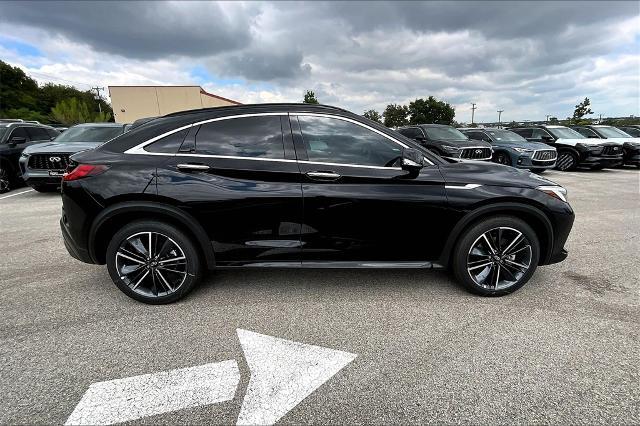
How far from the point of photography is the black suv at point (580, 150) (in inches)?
509

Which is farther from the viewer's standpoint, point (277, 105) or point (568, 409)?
point (277, 105)

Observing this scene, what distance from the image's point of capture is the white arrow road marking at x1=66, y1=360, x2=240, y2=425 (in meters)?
1.93

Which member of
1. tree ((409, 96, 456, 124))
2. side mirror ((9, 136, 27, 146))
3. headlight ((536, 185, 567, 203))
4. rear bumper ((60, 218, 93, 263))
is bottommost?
rear bumper ((60, 218, 93, 263))

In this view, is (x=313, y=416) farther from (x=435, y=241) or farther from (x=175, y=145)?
(x=175, y=145)

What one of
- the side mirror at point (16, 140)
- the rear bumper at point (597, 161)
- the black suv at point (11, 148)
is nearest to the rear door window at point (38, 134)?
the black suv at point (11, 148)

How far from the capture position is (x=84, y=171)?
2955 mm

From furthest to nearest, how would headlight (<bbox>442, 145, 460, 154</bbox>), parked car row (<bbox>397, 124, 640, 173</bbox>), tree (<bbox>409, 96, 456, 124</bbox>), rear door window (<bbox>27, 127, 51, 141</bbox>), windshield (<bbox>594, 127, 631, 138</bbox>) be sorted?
tree (<bbox>409, 96, 456, 124</bbox>), windshield (<bbox>594, 127, 631, 138</bbox>), parked car row (<bbox>397, 124, 640, 173</bbox>), headlight (<bbox>442, 145, 460, 154</bbox>), rear door window (<bbox>27, 127, 51, 141</bbox>)

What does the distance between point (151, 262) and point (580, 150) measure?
15.3 meters

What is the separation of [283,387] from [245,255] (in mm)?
1249

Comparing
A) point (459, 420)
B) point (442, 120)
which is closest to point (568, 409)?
point (459, 420)

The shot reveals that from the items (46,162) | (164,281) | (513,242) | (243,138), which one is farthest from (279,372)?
(46,162)

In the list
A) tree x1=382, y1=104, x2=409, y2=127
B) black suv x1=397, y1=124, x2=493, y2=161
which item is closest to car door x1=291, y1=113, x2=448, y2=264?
black suv x1=397, y1=124, x2=493, y2=161

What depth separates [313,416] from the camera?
193cm

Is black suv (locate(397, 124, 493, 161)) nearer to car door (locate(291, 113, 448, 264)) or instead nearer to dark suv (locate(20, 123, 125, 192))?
car door (locate(291, 113, 448, 264))
